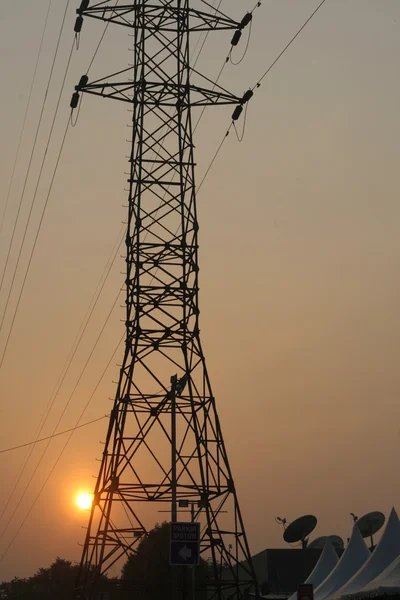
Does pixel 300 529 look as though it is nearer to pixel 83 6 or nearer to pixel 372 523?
pixel 372 523

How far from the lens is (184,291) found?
35.5 metres

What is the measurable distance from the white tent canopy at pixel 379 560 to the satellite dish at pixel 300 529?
22830 mm

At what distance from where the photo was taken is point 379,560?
124 feet

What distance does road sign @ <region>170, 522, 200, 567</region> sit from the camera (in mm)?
24375

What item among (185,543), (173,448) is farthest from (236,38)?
(185,543)

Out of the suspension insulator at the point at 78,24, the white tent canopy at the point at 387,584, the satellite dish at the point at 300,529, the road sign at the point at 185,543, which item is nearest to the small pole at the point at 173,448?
the road sign at the point at 185,543

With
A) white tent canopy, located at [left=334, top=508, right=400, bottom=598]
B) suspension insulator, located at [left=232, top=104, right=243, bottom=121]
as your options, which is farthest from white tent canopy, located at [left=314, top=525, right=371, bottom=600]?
suspension insulator, located at [left=232, top=104, right=243, bottom=121]

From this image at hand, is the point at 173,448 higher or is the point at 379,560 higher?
the point at 173,448

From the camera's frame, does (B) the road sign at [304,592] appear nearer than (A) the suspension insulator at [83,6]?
Yes

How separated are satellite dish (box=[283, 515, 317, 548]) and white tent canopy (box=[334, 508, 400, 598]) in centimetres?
2283

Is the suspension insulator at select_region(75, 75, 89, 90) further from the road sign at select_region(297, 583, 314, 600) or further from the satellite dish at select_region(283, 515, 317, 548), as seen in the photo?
the satellite dish at select_region(283, 515, 317, 548)

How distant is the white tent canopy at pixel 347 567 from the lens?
43594mm

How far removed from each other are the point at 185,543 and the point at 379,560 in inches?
624

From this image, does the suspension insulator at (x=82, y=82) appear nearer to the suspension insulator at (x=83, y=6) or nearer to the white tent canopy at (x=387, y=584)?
the suspension insulator at (x=83, y=6)
